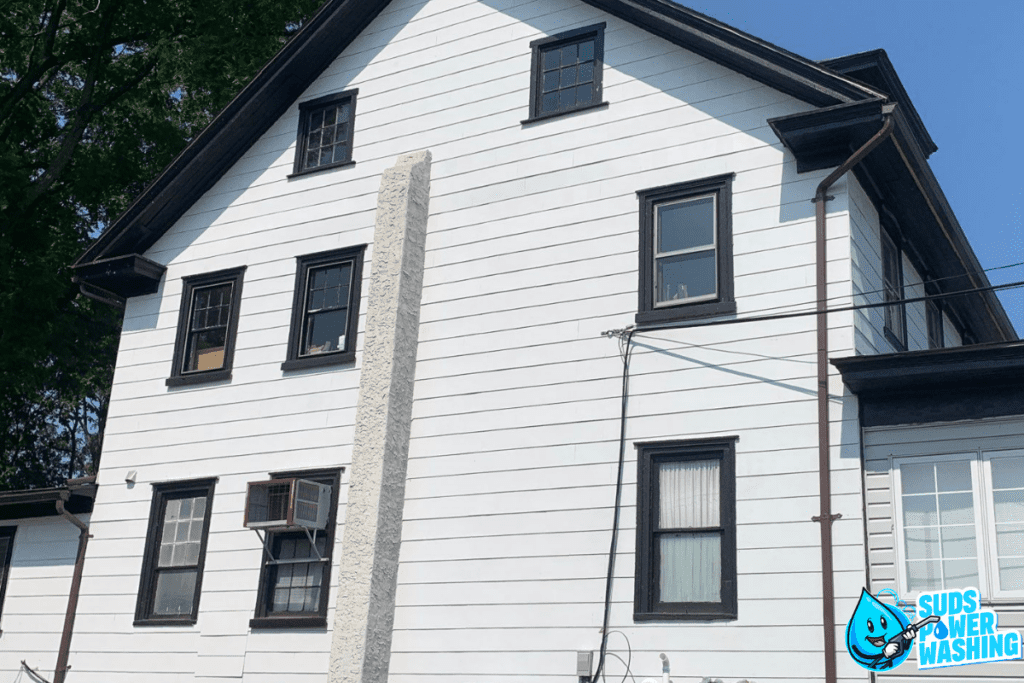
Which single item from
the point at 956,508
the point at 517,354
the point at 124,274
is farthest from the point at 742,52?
the point at 124,274

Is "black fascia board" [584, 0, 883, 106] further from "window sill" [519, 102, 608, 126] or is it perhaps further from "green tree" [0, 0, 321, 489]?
"green tree" [0, 0, 321, 489]

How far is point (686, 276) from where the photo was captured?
547 inches

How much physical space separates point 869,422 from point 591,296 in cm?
389

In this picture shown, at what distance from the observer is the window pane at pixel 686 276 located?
1372cm

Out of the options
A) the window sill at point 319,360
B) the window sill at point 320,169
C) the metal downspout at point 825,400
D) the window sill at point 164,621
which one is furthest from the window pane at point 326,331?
the metal downspout at point 825,400

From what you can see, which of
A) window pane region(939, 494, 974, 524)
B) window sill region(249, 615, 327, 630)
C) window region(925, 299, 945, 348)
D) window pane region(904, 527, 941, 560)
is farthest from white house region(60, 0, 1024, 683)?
window pane region(939, 494, 974, 524)

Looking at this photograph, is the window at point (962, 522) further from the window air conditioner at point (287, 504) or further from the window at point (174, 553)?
the window at point (174, 553)

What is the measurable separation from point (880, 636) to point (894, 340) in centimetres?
442

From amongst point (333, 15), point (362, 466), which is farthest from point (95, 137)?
point (362, 466)

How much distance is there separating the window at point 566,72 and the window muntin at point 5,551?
35.8 feet

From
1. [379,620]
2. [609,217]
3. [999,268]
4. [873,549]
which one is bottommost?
[379,620]

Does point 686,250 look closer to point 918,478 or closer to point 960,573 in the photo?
point 918,478

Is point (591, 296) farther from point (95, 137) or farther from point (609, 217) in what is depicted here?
point (95, 137)

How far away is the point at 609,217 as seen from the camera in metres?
14.6
